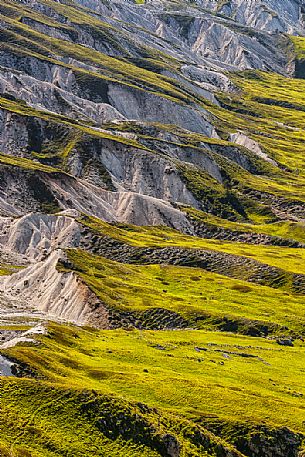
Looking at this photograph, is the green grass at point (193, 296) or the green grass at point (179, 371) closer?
the green grass at point (179, 371)

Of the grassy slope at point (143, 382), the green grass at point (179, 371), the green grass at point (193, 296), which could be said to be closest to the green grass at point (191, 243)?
the green grass at point (193, 296)

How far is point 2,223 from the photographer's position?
493ft

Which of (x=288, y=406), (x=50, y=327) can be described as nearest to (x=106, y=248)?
(x=50, y=327)

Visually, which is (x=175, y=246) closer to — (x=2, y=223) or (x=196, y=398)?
(x=2, y=223)

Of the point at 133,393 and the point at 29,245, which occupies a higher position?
the point at 133,393

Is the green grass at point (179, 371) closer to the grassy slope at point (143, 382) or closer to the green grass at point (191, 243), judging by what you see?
the grassy slope at point (143, 382)

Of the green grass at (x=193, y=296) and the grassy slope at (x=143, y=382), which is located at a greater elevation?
the grassy slope at (x=143, y=382)

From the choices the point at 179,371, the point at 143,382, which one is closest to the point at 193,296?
the point at 179,371

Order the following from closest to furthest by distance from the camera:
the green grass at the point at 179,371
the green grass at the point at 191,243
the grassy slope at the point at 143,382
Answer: the grassy slope at the point at 143,382 → the green grass at the point at 179,371 → the green grass at the point at 191,243

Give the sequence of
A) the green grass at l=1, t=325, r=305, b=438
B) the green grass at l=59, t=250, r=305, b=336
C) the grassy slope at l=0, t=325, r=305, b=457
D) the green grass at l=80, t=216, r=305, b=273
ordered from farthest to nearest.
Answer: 1. the green grass at l=80, t=216, r=305, b=273
2. the green grass at l=59, t=250, r=305, b=336
3. the green grass at l=1, t=325, r=305, b=438
4. the grassy slope at l=0, t=325, r=305, b=457

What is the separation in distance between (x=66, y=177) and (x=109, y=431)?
135 m

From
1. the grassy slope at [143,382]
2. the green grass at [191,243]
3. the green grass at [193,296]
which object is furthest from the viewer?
the green grass at [191,243]

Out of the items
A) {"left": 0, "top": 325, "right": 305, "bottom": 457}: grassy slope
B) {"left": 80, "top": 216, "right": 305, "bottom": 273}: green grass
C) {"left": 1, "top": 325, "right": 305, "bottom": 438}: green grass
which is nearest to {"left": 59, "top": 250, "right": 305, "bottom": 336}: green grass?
{"left": 0, "top": 325, "right": 305, "bottom": 457}: grassy slope

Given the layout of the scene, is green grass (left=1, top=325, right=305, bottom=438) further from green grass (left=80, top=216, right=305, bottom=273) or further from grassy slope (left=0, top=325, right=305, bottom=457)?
green grass (left=80, top=216, right=305, bottom=273)
